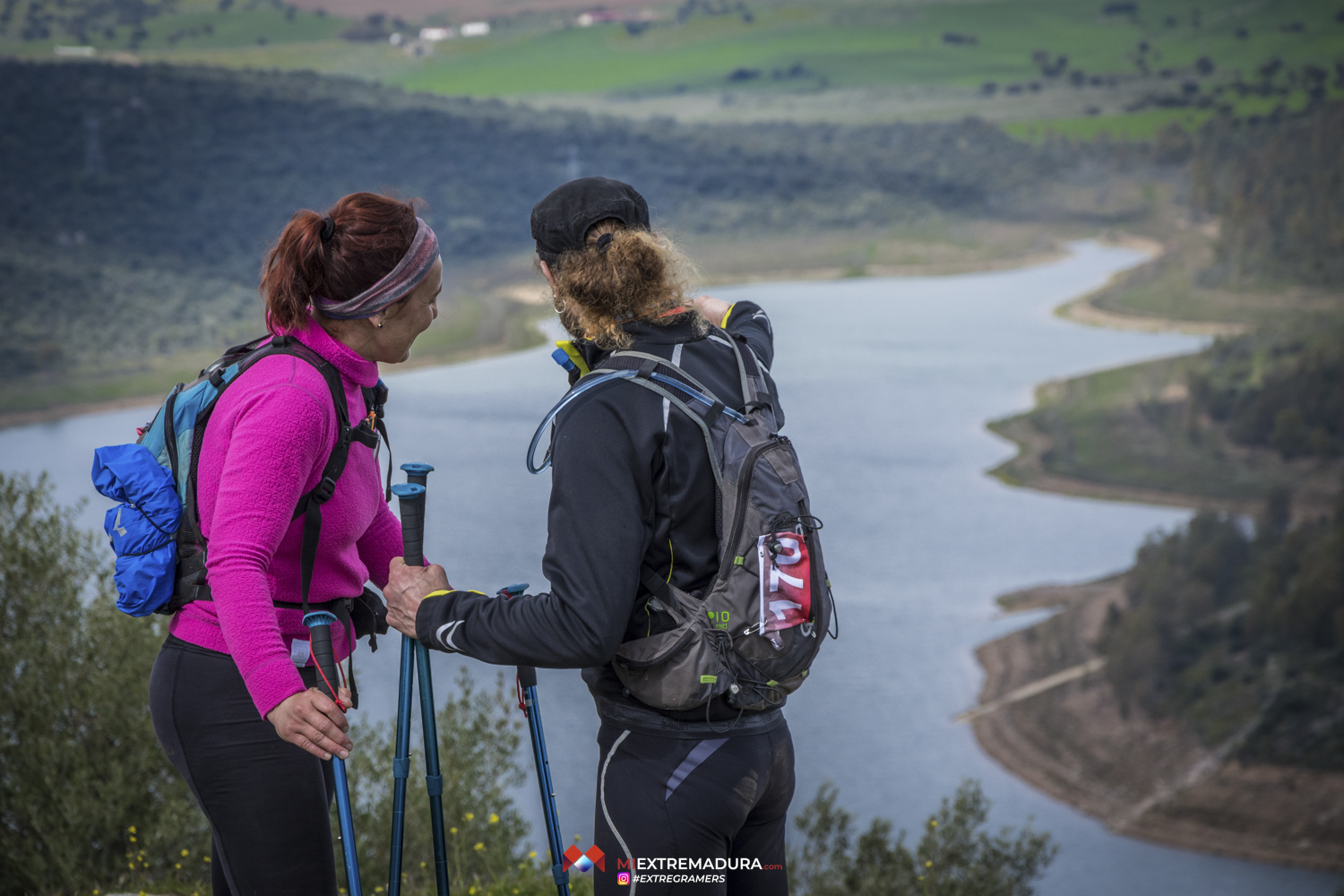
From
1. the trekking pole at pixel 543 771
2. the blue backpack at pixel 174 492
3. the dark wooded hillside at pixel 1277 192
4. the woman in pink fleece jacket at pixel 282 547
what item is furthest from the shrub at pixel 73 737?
the dark wooded hillside at pixel 1277 192

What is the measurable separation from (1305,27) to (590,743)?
74.1ft

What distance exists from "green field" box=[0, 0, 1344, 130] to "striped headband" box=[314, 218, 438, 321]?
2544 cm

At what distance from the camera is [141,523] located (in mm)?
1538

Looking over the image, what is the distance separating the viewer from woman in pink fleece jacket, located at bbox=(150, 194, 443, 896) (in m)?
1.42

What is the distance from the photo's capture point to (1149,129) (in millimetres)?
25000

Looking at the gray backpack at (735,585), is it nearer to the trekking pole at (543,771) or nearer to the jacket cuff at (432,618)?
the jacket cuff at (432,618)

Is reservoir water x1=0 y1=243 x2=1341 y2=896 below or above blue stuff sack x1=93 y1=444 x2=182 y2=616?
below

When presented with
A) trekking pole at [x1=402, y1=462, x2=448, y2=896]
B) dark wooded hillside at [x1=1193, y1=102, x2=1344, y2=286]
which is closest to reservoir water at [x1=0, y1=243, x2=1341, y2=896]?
dark wooded hillside at [x1=1193, y1=102, x2=1344, y2=286]

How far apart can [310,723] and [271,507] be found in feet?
0.93

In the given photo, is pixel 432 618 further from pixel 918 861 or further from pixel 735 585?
pixel 918 861

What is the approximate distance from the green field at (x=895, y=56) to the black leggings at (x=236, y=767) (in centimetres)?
2567

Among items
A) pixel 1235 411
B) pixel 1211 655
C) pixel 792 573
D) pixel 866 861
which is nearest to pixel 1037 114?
pixel 1235 411

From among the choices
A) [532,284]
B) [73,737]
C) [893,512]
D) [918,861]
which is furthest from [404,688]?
[893,512]

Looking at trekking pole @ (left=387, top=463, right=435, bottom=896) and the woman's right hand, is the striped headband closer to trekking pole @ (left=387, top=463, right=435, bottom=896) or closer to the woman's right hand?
trekking pole @ (left=387, top=463, right=435, bottom=896)
